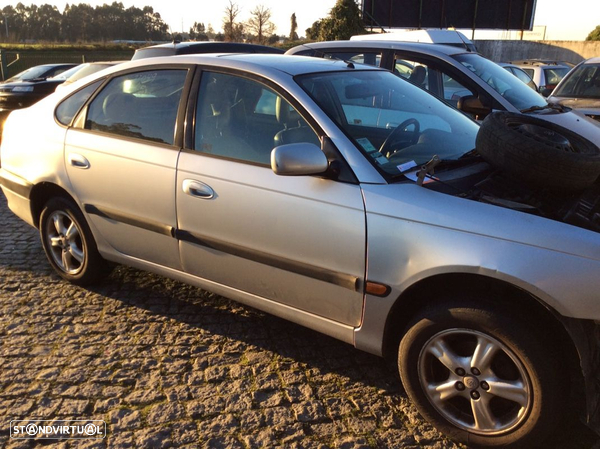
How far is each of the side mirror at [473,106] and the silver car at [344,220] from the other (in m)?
1.80

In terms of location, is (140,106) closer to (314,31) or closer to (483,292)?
(483,292)

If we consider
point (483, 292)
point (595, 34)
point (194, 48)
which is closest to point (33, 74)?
point (194, 48)

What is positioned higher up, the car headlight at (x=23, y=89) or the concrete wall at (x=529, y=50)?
the concrete wall at (x=529, y=50)

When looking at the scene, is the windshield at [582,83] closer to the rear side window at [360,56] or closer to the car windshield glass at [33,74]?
the rear side window at [360,56]

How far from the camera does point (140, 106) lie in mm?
3736

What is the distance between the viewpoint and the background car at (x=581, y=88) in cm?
756

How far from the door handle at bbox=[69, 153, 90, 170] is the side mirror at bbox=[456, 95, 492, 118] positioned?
3.58 meters

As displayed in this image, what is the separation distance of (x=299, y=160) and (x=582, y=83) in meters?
6.79

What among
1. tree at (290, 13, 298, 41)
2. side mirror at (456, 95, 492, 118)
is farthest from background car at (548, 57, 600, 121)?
tree at (290, 13, 298, 41)

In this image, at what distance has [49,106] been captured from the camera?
4262 mm

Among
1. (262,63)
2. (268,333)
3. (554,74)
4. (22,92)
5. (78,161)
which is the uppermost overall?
(262,63)

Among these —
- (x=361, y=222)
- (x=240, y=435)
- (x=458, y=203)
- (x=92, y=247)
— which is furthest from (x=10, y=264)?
(x=458, y=203)

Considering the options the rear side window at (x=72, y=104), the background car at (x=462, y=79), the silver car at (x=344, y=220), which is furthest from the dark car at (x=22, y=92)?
the silver car at (x=344, y=220)

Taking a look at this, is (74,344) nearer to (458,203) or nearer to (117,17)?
(458,203)
